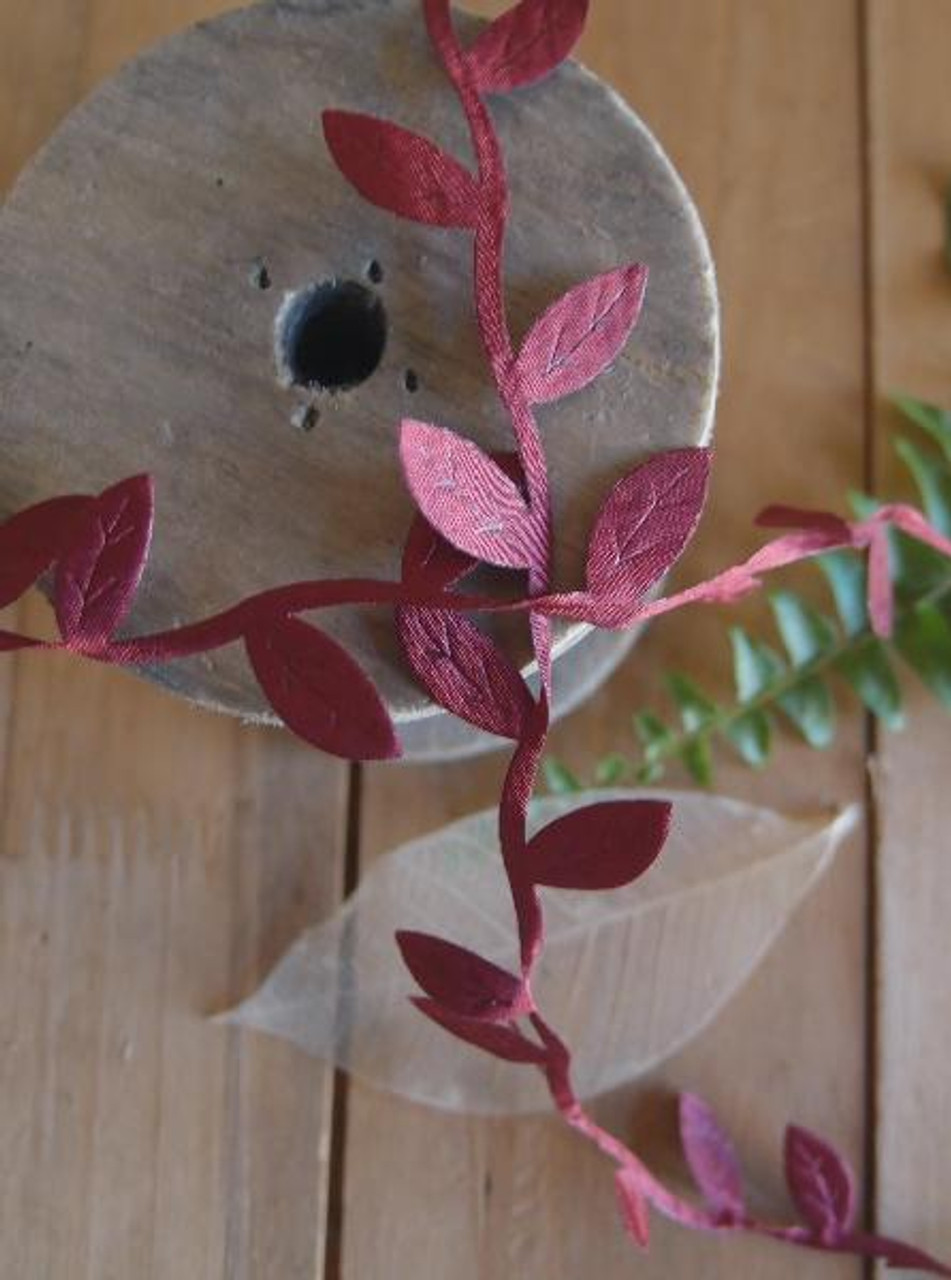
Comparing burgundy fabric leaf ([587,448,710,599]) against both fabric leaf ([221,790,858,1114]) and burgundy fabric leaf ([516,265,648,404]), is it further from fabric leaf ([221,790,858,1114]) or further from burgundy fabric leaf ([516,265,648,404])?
fabric leaf ([221,790,858,1114])

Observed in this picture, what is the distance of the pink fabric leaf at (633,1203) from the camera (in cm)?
51

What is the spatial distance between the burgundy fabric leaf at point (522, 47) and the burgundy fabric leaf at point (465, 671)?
15cm

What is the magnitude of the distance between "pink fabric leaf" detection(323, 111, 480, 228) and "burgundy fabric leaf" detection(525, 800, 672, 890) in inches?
6.4

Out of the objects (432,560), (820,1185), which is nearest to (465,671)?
(432,560)

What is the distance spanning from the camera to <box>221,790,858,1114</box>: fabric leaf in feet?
1.81

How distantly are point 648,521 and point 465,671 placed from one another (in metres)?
0.06

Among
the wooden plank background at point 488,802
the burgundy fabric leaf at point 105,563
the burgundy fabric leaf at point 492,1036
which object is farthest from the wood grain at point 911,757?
the burgundy fabric leaf at point 105,563

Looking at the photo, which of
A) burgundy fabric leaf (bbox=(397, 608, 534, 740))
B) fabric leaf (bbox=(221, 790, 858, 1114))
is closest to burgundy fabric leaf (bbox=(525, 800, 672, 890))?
burgundy fabric leaf (bbox=(397, 608, 534, 740))

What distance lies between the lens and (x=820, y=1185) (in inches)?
20.8

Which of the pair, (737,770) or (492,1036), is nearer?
(492,1036)

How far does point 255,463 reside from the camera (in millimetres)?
439

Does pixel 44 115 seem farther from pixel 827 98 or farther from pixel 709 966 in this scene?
pixel 709 966

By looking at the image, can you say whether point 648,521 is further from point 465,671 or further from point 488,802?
point 488,802

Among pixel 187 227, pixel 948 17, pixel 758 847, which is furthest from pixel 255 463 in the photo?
pixel 948 17
